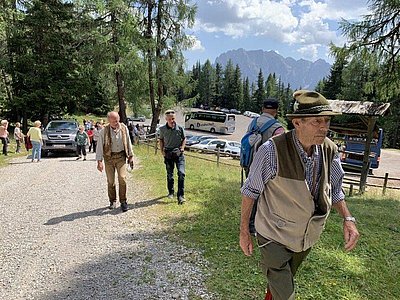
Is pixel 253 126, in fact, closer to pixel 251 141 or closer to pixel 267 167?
pixel 251 141

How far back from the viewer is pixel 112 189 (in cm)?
676

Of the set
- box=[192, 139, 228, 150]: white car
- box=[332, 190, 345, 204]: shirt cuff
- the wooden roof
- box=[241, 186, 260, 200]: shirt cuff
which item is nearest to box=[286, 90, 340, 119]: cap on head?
box=[241, 186, 260, 200]: shirt cuff

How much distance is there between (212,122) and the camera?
164 feet

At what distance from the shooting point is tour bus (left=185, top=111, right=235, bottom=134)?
1932 inches

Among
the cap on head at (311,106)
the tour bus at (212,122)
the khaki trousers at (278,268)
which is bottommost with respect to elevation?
the tour bus at (212,122)

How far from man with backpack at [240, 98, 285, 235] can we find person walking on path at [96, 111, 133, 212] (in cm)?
271

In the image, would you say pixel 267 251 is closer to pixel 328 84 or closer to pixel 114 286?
pixel 114 286

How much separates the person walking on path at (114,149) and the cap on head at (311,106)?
14.7 feet

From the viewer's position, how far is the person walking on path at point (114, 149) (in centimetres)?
644


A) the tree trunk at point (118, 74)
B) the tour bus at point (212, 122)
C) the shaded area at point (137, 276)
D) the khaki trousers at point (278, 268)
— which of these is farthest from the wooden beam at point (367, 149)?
the tour bus at point (212, 122)

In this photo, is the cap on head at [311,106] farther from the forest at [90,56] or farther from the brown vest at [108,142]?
the forest at [90,56]

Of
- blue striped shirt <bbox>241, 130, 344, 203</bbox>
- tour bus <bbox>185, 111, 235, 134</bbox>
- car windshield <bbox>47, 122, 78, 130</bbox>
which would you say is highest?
blue striped shirt <bbox>241, 130, 344, 203</bbox>

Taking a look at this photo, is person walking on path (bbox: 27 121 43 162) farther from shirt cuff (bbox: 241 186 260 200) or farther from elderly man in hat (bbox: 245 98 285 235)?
shirt cuff (bbox: 241 186 260 200)

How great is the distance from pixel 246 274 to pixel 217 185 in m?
4.99
